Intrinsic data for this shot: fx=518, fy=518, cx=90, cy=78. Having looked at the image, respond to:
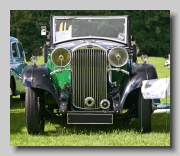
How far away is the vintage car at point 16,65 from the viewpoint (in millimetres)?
11766

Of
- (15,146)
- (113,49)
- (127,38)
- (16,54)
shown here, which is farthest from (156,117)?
(16,54)

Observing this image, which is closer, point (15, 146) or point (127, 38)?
point (15, 146)

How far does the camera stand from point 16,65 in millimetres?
12109

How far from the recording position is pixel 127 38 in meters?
9.05

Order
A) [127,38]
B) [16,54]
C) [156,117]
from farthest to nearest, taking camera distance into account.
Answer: [16,54]
[156,117]
[127,38]

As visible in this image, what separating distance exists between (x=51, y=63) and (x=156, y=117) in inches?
99.4

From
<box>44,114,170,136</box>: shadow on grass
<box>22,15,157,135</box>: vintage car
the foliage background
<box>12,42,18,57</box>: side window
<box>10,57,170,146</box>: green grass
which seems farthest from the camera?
<box>12,42,18,57</box>: side window

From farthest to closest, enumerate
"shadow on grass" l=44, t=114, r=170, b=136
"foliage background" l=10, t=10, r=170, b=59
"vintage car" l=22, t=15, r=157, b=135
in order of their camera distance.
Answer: "foliage background" l=10, t=10, r=170, b=59
"shadow on grass" l=44, t=114, r=170, b=136
"vintage car" l=22, t=15, r=157, b=135

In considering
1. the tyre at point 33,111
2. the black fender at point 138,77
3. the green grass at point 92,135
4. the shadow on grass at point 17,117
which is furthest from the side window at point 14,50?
the black fender at point 138,77

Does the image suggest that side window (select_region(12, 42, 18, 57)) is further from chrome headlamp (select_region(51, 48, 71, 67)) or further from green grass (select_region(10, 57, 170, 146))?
chrome headlamp (select_region(51, 48, 71, 67))

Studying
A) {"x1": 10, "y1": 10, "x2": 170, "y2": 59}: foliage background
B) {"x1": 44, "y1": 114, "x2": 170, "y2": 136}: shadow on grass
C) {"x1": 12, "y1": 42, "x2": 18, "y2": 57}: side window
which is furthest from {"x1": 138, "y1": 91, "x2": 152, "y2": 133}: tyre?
{"x1": 12, "y1": 42, "x2": 18, "y2": 57}: side window

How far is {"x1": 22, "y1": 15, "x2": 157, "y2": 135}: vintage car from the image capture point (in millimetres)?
7930

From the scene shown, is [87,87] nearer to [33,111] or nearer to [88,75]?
[88,75]

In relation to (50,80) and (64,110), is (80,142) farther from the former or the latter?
(50,80)
